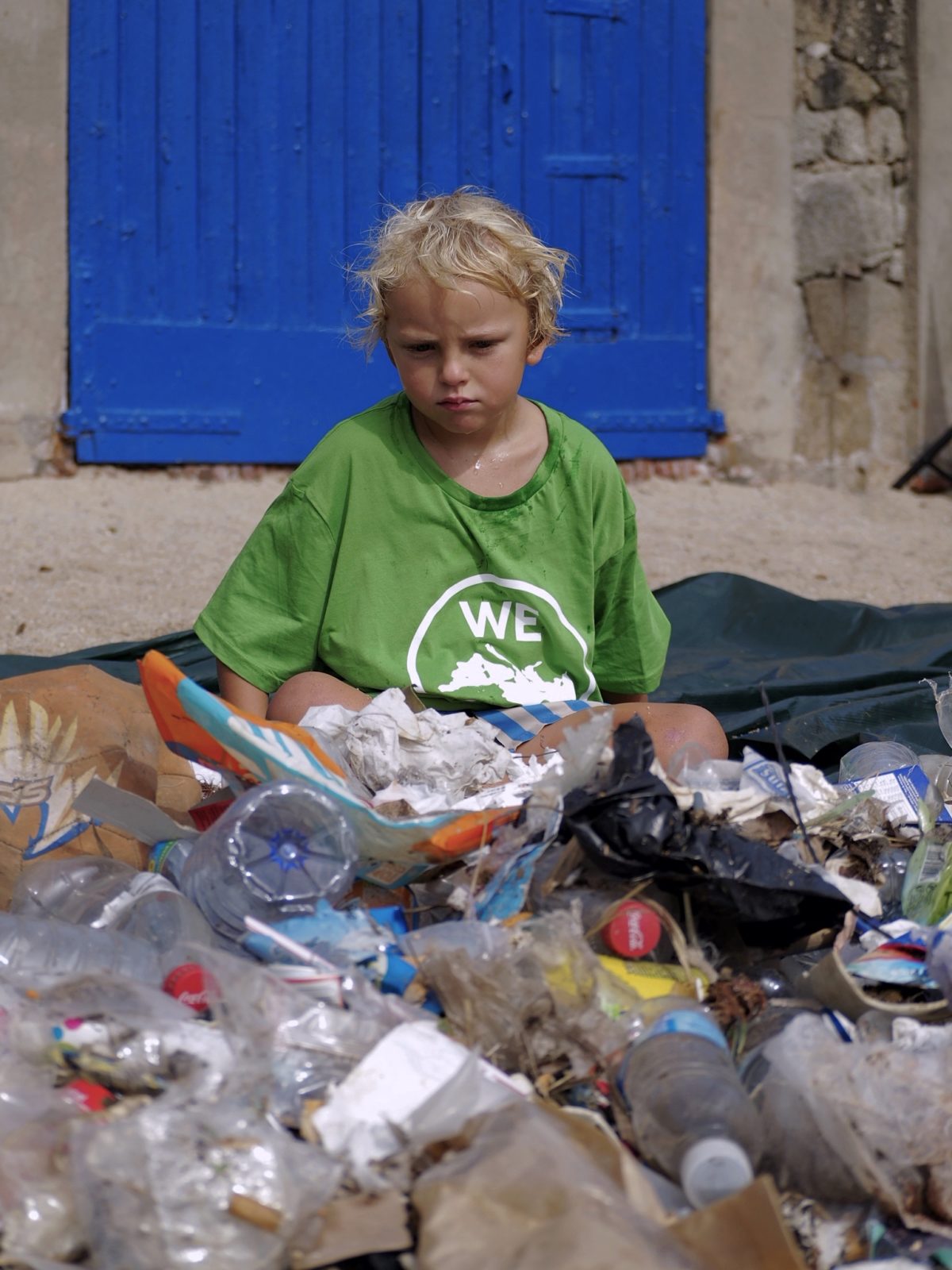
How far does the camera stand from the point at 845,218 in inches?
257

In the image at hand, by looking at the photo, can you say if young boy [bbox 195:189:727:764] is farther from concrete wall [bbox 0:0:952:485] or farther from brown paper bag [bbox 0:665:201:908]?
concrete wall [bbox 0:0:952:485]

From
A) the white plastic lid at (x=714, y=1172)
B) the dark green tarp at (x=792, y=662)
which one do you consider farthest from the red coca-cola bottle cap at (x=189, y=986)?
the dark green tarp at (x=792, y=662)

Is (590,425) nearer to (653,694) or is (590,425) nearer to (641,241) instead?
(641,241)

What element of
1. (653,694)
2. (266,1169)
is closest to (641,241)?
(653,694)

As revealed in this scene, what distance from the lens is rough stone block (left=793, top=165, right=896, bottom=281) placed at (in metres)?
6.50

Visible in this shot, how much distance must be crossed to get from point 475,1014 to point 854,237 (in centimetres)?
561

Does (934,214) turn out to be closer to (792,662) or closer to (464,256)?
(792,662)

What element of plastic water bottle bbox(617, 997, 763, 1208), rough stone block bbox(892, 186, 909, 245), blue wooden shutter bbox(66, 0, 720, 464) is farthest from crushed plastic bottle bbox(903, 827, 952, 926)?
rough stone block bbox(892, 186, 909, 245)

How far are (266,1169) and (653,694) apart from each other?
7.67 feet

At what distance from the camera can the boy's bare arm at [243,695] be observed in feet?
8.97

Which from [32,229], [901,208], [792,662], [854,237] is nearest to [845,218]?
[854,237]

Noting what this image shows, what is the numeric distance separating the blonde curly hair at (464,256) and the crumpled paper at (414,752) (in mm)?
806

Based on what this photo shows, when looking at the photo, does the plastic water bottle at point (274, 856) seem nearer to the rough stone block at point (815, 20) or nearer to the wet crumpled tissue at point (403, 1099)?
the wet crumpled tissue at point (403, 1099)

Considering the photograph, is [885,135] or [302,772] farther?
[885,135]
